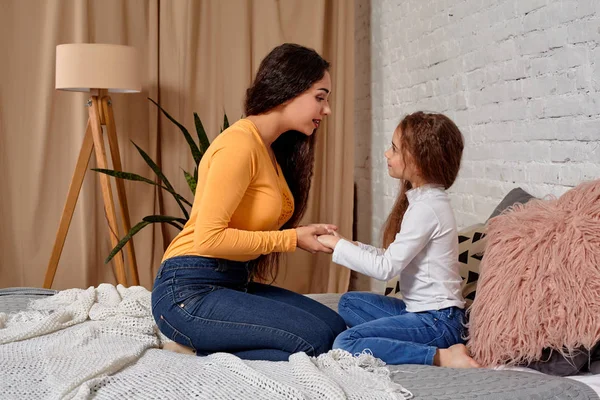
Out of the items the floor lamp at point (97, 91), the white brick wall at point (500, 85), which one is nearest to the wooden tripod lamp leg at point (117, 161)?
the floor lamp at point (97, 91)

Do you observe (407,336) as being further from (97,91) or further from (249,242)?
(97,91)

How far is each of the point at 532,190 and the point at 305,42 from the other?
2.22 m

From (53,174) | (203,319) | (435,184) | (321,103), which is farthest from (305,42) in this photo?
(203,319)

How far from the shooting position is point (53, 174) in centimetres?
383

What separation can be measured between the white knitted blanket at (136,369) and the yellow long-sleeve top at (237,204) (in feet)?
1.01

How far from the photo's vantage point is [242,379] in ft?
4.78

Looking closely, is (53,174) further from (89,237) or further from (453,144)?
(453,144)

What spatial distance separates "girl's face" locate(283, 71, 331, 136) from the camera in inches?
81.5

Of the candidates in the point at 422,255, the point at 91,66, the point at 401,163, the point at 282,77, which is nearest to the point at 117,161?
the point at 91,66

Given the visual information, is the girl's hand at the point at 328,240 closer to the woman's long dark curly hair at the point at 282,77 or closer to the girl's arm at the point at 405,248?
the girl's arm at the point at 405,248

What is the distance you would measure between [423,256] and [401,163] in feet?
0.93

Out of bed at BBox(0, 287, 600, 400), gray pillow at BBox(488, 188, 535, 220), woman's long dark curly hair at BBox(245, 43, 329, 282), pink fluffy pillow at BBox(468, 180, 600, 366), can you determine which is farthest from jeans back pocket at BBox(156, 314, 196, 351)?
gray pillow at BBox(488, 188, 535, 220)

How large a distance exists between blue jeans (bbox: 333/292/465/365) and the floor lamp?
1.99 meters

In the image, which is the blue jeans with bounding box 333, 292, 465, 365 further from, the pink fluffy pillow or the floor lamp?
the floor lamp
